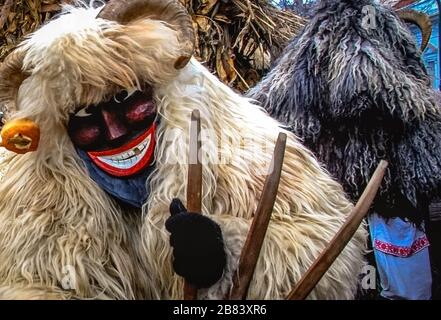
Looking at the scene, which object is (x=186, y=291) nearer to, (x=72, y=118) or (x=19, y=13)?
(x=72, y=118)

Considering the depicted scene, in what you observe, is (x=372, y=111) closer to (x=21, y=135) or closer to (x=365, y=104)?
(x=365, y=104)

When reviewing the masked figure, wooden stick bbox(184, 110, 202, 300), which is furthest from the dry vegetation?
wooden stick bbox(184, 110, 202, 300)

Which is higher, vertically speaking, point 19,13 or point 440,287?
point 19,13

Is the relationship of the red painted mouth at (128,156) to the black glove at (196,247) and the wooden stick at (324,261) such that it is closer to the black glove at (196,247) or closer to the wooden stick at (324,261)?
the black glove at (196,247)

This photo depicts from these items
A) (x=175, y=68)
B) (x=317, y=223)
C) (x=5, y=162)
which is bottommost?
(x=5, y=162)

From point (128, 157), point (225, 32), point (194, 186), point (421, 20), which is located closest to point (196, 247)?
point (194, 186)

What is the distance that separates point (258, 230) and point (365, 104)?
0.37 meters

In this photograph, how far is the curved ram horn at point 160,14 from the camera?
77 centimetres

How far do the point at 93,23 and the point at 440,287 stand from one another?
0.84m

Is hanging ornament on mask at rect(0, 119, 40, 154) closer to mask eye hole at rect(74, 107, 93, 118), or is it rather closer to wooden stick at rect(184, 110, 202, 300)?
mask eye hole at rect(74, 107, 93, 118)

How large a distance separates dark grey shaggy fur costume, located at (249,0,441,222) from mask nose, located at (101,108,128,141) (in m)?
0.35

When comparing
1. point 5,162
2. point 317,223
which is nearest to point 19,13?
point 5,162

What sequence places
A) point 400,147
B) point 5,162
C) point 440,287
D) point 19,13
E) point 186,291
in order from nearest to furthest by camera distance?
point 186,291, point 5,162, point 400,147, point 440,287, point 19,13

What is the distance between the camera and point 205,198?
773 mm
